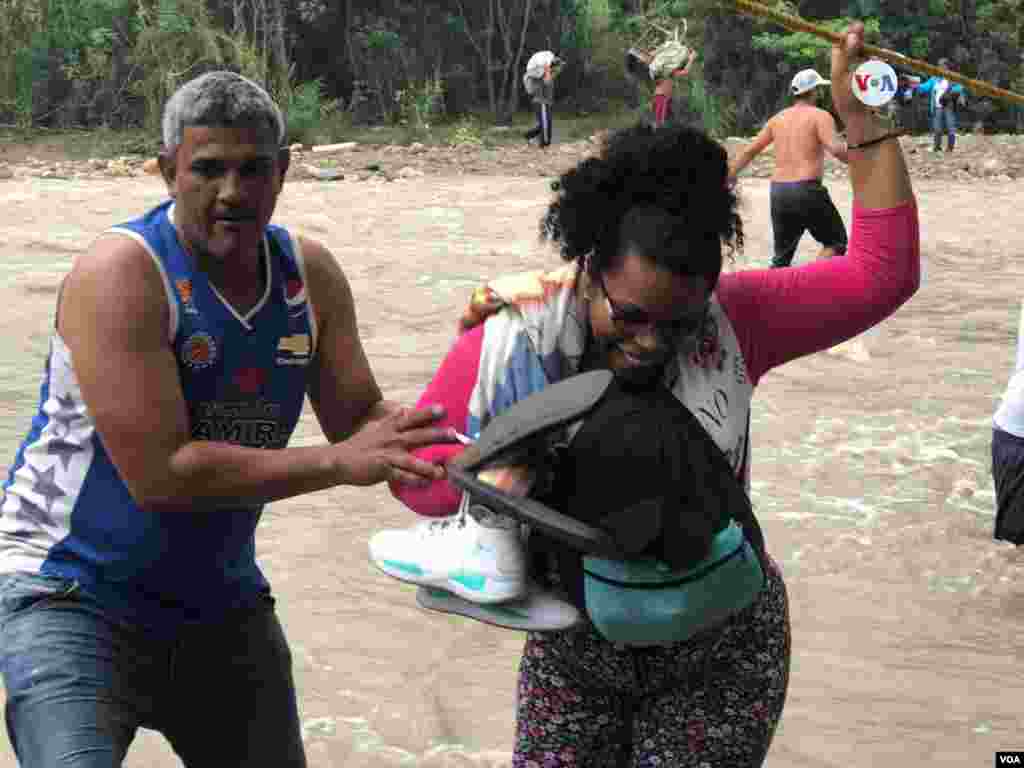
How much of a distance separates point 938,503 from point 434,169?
39.1 feet

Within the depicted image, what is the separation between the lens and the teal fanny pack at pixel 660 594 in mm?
2100

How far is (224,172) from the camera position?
Result: 2506 millimetres

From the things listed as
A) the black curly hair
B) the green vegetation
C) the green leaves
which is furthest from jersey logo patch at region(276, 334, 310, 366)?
the green leaves

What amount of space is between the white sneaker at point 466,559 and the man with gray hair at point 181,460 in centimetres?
12

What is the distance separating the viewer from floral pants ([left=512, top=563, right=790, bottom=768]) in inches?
90.9

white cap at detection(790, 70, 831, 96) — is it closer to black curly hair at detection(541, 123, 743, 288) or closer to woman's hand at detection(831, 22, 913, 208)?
woman's hand at detection(831, 22, 913, 208)

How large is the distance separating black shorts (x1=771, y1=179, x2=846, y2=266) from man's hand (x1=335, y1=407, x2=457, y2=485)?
765 centimetres

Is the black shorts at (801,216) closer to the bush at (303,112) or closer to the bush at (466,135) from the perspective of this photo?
the bush at (466,135)

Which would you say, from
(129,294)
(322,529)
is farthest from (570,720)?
(322,529)

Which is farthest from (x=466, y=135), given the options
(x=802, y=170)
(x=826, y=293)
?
(x=826, y=293)

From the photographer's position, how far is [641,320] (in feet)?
7.21

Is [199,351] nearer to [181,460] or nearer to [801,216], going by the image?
[181,460]

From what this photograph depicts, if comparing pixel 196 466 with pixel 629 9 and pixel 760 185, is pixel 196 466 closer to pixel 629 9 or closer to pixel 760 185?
pixel 760 185

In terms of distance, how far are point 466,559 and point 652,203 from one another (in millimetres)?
571
